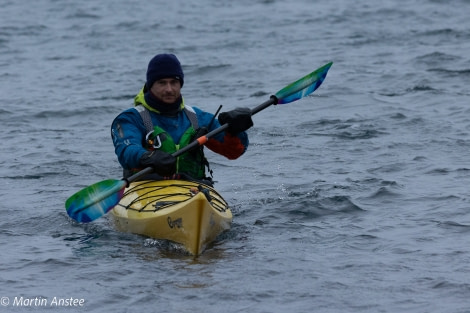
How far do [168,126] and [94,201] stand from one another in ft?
2.94

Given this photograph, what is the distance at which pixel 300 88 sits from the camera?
8547 mm

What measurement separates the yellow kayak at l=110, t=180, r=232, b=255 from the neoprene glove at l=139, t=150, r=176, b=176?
0.72 ft

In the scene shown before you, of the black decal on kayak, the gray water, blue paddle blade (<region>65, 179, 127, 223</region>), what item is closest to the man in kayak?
blue paddle blade (<region>65, 179, 127, 223</region>)

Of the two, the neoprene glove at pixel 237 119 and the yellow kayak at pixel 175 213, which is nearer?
the yellow kayak at pixel 175 213

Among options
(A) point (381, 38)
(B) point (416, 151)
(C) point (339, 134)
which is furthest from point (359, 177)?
(A) point (381, 38)

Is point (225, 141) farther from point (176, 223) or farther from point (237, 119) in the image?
point (176, 223)

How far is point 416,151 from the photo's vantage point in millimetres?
10383

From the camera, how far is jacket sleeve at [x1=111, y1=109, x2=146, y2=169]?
750 cm

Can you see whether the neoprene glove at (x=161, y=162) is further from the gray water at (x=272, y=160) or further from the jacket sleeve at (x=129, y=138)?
the gray water at (x=272, y=160)

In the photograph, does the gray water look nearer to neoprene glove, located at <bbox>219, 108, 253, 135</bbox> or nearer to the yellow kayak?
the yellow kayak

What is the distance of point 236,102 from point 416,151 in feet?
12.2

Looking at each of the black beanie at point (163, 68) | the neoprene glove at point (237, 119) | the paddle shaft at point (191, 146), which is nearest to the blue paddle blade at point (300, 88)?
the neoprene glove at point (237, 119)

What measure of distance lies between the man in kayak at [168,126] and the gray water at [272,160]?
616 mm

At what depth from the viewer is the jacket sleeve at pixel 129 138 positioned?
7496 millimetres
